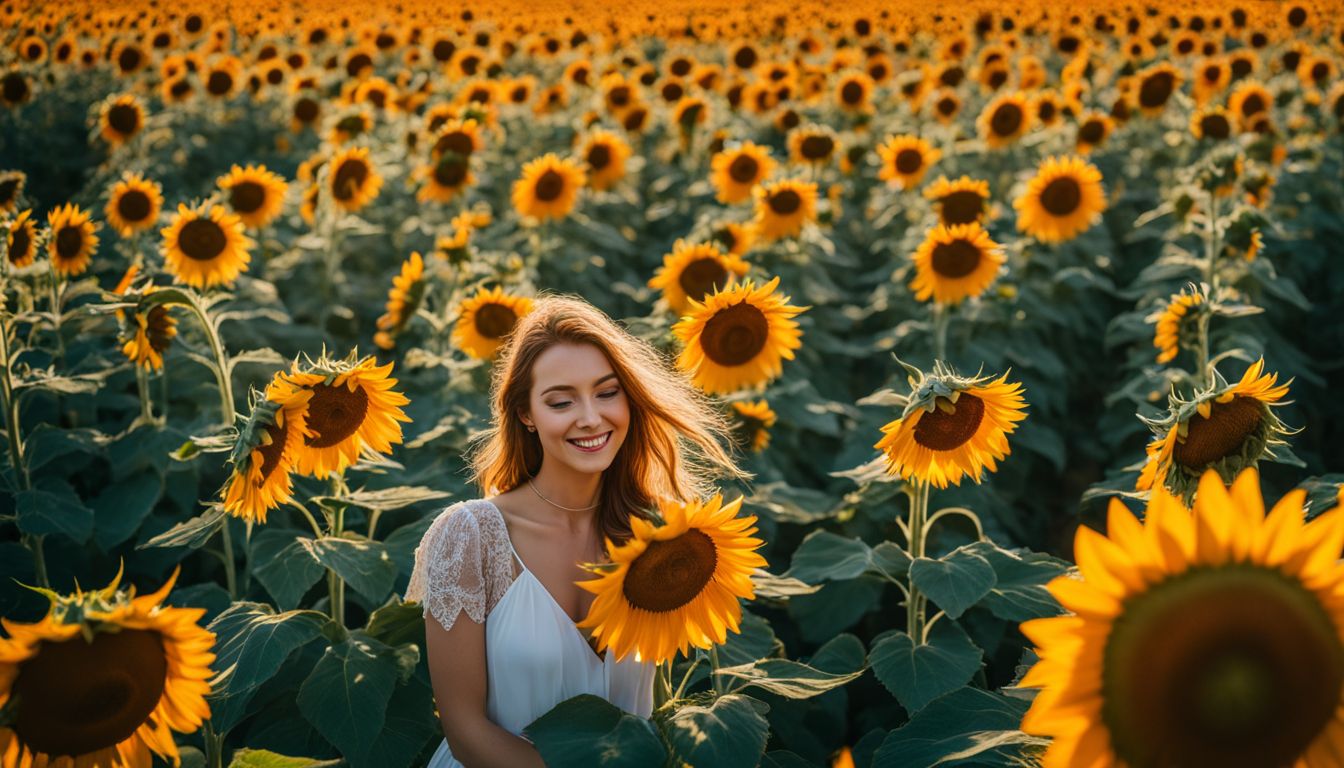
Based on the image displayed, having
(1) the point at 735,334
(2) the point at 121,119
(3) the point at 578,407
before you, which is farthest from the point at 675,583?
(2) the point at 121,119

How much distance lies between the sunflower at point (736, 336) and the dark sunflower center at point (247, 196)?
10.5 feet

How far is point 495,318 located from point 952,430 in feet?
7.24

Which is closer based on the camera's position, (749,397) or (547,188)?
(749,397)

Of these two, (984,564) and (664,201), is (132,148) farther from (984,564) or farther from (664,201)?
(984,564)

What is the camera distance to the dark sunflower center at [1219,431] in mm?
2162

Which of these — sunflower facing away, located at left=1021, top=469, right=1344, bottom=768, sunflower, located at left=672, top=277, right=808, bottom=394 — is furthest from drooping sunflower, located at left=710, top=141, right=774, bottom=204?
sunflower facing away, located at left=1021, top=469, right=1344, bottom=768

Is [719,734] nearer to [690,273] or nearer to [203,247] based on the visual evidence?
[690,273]

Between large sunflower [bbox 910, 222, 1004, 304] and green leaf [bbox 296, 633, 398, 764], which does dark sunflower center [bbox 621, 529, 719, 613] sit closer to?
green leaf [bbox 296, 633, 398, 764]

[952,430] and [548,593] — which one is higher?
[952,430]

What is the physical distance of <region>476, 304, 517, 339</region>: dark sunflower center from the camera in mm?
4359

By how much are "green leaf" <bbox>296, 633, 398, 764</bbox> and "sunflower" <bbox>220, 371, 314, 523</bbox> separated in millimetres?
393

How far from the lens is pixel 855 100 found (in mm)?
9391

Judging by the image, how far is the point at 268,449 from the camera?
8.32 feet

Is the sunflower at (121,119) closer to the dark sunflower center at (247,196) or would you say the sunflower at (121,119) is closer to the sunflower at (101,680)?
the dark sunflower center at (247,196)
